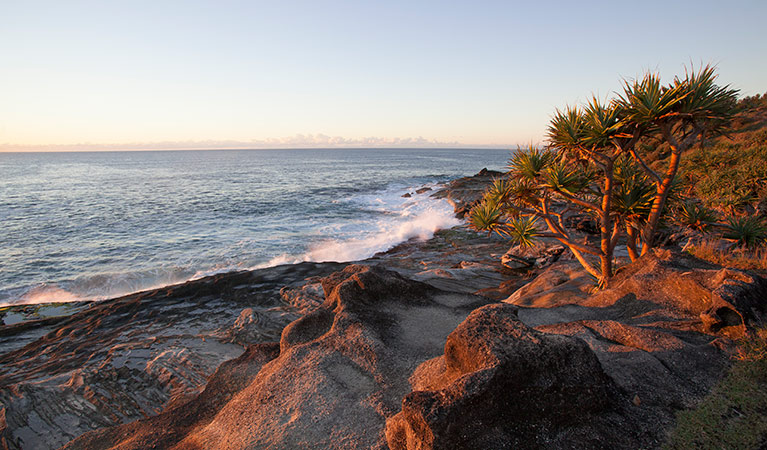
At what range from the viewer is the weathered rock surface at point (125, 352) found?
7.01m

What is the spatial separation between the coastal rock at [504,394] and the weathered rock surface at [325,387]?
1.03 metres

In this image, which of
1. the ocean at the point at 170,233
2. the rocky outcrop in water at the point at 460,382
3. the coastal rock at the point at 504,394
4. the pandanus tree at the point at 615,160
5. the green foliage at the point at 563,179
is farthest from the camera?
the ocean at the point at 170,233

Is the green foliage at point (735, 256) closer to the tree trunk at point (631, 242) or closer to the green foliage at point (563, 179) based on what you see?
the tree trunk at point (631, 242)

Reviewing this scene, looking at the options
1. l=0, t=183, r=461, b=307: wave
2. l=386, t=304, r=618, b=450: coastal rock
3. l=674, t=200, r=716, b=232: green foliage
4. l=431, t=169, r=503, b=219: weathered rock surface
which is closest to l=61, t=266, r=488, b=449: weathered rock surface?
l=386, t=304, r=618, b=450: coastal rock

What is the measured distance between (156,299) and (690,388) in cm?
1529

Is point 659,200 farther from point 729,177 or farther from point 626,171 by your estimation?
point 729,177

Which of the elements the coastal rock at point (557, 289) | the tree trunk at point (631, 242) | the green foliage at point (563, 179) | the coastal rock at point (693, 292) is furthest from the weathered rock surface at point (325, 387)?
the tree trunk at point (631, 242)

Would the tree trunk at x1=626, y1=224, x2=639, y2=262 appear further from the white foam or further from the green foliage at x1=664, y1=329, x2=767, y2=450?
the white foam

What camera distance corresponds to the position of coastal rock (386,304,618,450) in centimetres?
372

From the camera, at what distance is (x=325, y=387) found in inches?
216

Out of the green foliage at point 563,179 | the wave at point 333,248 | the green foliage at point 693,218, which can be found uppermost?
the green foliage at point 563,179

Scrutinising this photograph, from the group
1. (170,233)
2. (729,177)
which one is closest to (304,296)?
(170,233)

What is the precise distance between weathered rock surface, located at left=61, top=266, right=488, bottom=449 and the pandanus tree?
362cm

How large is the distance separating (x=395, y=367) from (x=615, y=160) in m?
7.45
